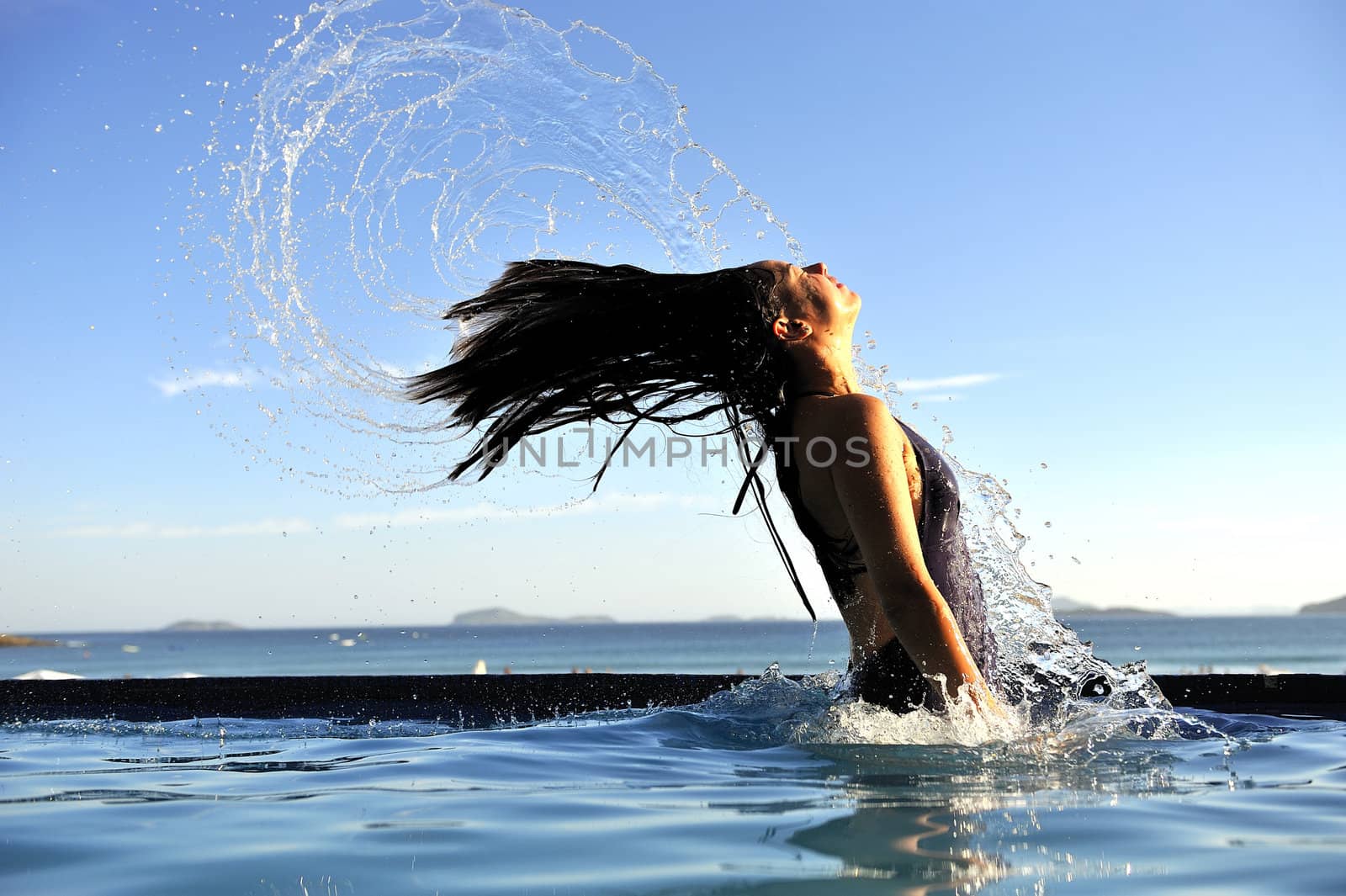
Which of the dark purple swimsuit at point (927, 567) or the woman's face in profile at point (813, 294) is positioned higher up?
the woman's face in profile at point (813, 294)

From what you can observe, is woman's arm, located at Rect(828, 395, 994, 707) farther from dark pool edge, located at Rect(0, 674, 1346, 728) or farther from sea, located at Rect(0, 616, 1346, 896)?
dark pool edge, located at Rect(0, 674, 1346, 728)

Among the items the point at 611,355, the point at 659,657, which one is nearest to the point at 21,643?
the point at 659,657

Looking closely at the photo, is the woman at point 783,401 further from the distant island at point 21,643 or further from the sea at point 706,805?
the distant island at point 21,643

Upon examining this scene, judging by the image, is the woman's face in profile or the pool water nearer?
the pool water

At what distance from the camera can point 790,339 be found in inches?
131

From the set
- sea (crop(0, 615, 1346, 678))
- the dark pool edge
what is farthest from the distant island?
the dark pool edge

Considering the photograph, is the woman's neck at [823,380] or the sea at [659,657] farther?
the sea at [659,657]

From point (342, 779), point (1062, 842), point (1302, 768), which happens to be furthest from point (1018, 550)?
point (342, 779)

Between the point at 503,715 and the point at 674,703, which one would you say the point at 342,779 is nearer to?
the point at 503,715

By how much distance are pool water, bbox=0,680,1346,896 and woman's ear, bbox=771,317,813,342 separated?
1.17 m

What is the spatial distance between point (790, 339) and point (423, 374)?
4.81 feet

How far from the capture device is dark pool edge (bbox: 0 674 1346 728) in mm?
4500

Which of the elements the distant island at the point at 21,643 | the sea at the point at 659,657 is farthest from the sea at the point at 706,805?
the distant island at the point at 21,643

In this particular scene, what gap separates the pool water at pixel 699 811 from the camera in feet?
5.11
